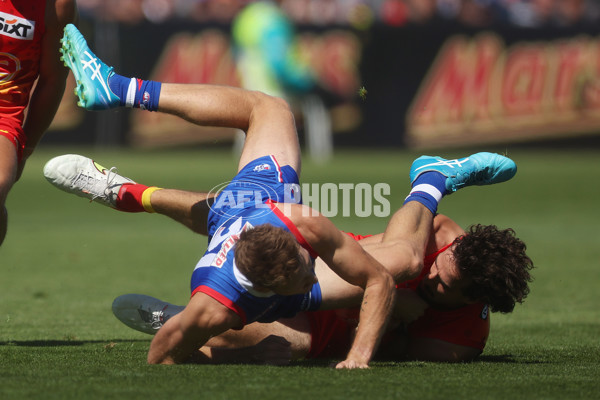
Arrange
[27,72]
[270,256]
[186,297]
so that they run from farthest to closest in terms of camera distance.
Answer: [186,297], [27,72], [270,256]

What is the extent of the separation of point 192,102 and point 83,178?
945mm

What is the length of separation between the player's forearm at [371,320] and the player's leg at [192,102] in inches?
47.8

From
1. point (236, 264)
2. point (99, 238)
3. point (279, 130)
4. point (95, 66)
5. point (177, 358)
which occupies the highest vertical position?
point (95, 66)

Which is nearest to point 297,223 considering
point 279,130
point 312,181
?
point 279,130

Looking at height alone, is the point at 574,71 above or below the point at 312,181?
above

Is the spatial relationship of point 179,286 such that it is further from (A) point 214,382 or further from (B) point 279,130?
(A) point 214,382

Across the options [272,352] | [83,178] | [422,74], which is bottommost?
[272,352]

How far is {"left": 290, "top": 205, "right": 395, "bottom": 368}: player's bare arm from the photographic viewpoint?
4316mm

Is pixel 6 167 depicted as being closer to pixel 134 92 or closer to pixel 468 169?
pixel 134 92

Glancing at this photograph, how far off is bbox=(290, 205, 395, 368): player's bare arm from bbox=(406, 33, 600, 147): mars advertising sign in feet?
53.0

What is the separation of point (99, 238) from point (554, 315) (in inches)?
251

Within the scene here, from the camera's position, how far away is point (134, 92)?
536 centimetres

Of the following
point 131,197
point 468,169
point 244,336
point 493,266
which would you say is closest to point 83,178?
point 131,197

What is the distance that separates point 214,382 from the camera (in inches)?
155
